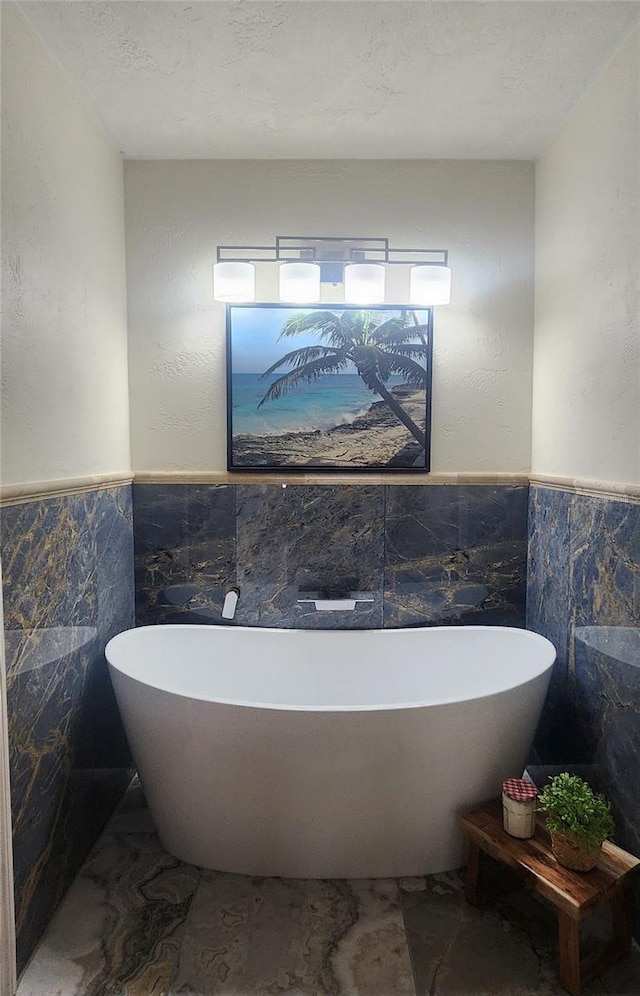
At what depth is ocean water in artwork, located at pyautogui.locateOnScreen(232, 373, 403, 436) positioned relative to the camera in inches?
97.3

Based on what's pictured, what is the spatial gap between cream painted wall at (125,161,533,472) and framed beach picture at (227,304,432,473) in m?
0.08

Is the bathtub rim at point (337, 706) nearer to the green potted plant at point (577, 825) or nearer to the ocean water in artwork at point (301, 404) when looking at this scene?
the green potted plant at point (577, 825)

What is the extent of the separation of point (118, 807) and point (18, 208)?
2132mm

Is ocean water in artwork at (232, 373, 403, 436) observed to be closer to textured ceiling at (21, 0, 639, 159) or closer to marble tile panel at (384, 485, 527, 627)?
marble tile panel at (384, 485, 527, 627)

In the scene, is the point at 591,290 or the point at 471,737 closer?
the point at 471,737

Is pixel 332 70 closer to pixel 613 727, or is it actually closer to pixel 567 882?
pixel 613 727

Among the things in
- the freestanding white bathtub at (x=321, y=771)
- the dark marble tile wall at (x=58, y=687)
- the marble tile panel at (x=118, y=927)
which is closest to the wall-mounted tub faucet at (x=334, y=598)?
the freestanding white bathtub at (x=321, y=771)

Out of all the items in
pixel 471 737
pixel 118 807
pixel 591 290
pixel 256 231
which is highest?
pixel 256 231

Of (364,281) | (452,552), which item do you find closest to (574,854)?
(452,552)

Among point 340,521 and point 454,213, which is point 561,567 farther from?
point 454,213

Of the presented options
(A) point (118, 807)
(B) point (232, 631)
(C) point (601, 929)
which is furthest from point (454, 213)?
(A) point (118, 807)

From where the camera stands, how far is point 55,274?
180cm

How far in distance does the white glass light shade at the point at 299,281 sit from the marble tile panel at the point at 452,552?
915 mm

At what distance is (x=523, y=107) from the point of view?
2.05 meters
